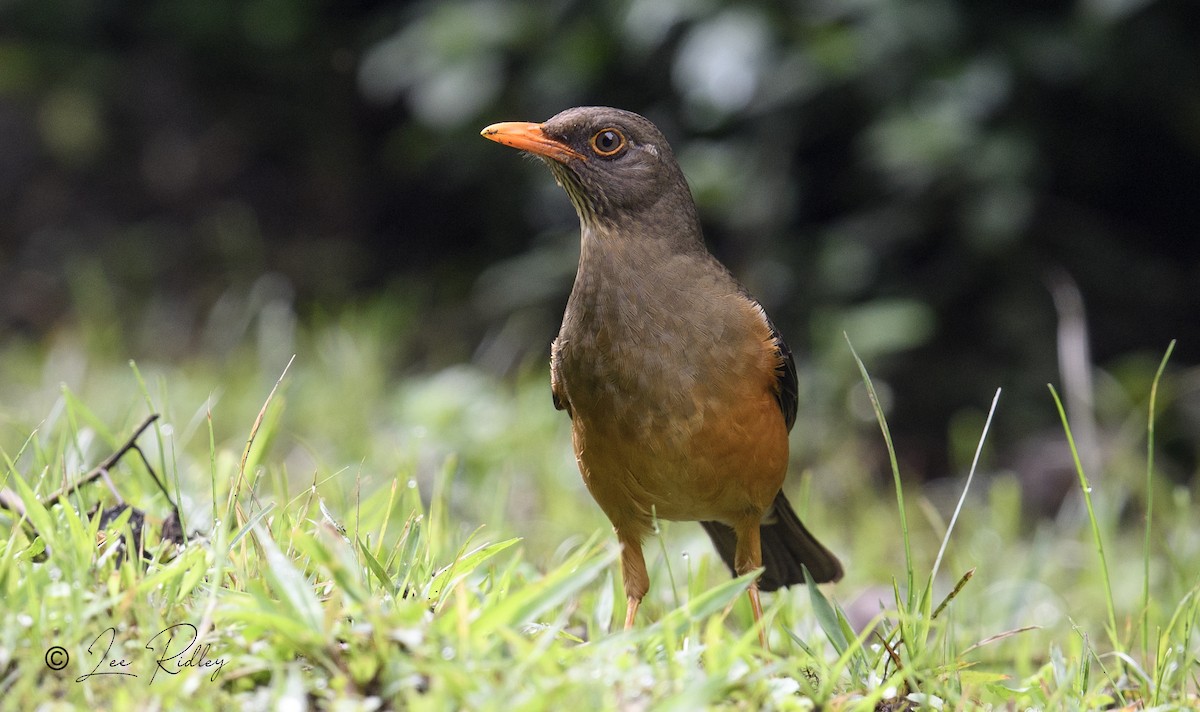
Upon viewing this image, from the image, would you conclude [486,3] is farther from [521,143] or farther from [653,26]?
Answer: [521,143]

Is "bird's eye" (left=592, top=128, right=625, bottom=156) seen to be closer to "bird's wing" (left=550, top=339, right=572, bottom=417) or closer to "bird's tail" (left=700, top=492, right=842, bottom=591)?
"bird's wing" (left=550, top=339, right=572, bottom=417)

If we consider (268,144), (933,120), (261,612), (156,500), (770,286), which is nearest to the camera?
(261,612)

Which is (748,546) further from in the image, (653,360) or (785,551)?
(653,360)

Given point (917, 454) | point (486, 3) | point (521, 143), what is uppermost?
point (486, 3)

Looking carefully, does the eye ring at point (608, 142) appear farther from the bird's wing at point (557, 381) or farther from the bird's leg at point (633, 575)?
the bird's leg at point (633, 575)

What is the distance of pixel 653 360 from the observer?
3371 millimetres

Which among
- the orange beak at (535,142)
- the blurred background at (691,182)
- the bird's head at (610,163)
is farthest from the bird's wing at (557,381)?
the blurred background at (691,182)

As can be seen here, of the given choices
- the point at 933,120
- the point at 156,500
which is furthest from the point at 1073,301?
the point at 156,500

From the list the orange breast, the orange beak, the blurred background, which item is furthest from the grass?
the blurred background

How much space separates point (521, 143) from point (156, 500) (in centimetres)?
147

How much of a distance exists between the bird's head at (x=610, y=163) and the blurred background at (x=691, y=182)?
2.08 metres

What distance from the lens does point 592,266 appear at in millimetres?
3553

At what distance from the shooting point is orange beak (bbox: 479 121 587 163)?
369 centimetres

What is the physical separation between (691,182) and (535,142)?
2.80 meters
